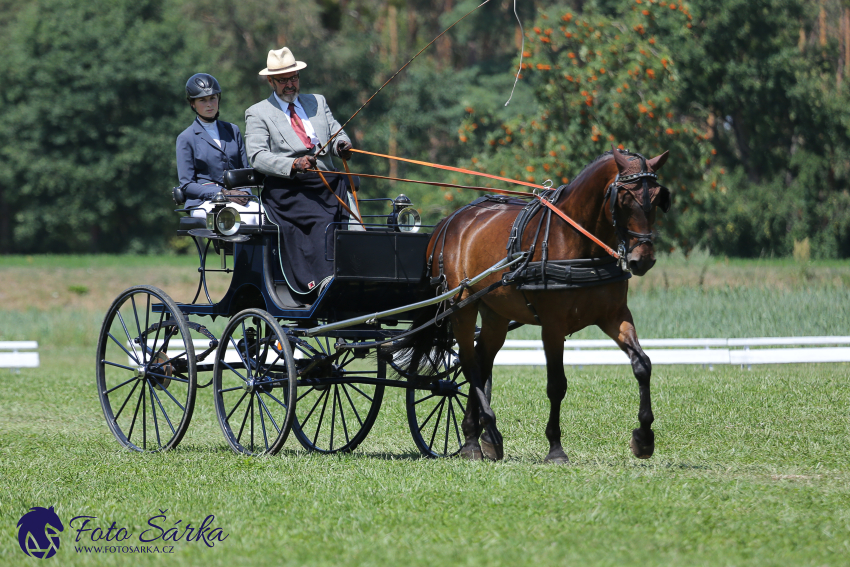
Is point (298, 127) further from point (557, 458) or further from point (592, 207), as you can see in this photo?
point (557, 458)

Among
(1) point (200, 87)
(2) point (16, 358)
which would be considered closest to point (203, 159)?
(1) point (200, 87)

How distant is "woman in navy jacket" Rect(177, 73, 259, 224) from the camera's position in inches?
344

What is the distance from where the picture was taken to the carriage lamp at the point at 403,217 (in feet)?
28.2

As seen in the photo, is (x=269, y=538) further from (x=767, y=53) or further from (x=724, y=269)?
(x=767, y=53)

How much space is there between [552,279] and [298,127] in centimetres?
266

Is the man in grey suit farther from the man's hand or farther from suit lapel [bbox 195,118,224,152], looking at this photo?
suit lapel [bbox 195,118,224,152]

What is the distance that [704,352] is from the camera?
43.6 feet

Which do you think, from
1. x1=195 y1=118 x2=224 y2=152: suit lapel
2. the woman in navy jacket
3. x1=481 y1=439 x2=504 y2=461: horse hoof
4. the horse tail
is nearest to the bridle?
x1=481 y1=439 x2=504 y2=461: horse hoof

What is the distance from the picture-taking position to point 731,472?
7043 millimetres

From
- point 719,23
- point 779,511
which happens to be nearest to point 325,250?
point 779,511

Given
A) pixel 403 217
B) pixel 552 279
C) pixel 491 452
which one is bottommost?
pixel 491 452

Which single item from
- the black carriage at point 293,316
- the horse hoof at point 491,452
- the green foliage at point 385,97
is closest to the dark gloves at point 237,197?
the black carriage at point 293,316

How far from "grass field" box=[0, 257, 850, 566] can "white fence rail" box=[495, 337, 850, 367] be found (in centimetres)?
21

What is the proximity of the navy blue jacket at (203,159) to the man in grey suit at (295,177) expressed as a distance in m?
0.75
